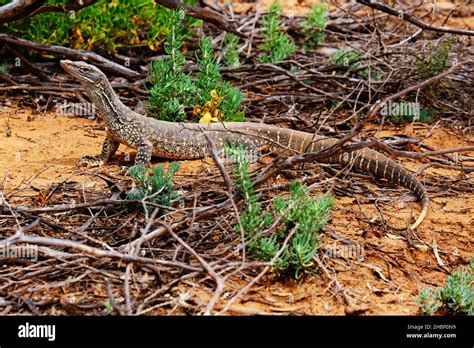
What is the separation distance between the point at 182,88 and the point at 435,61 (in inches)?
122

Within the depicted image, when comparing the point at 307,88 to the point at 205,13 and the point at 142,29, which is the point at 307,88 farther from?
the point at 142,29

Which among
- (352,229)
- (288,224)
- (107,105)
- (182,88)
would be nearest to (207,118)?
(182,88)

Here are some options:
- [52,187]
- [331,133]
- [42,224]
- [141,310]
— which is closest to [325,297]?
[141,310]

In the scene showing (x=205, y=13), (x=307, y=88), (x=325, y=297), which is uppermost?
(x=205, y=13)

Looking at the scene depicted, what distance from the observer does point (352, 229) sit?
6.50 meters

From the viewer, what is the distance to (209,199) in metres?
6.51

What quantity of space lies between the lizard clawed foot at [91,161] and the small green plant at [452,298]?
12.1 ft

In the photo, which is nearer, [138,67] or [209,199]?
[209,199]

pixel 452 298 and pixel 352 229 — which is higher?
pixel 352 229

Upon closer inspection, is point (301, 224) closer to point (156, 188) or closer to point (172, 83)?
point (156, 188)

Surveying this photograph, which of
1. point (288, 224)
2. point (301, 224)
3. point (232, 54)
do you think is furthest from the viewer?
point (232, 54)

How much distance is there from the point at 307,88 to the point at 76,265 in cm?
505

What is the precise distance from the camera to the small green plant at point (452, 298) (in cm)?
524

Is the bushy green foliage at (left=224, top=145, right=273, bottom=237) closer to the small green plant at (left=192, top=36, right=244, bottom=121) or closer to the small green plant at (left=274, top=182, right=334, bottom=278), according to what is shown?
the small green plant at (left=274, top=182, right=334, bottom=278)
